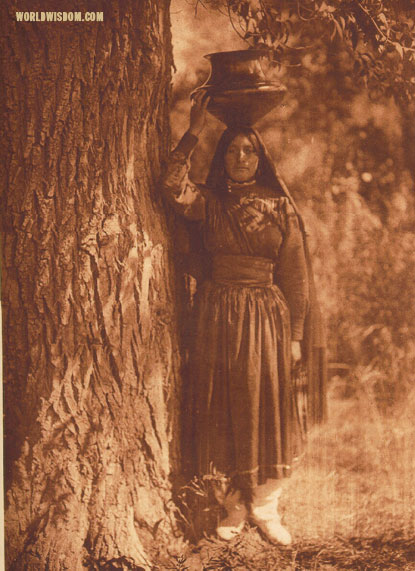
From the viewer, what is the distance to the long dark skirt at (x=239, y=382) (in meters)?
2.08

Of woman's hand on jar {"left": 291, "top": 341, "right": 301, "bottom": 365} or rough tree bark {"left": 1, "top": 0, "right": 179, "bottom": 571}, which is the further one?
woman's hand on jar {"left": 291, "top": 341, "right": 301, "bottom": 365}

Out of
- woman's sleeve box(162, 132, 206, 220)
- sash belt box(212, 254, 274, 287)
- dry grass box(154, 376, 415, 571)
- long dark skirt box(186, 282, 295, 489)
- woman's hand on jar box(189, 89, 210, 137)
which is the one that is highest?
woman's hand on jar box(189, 89, 210, 137)

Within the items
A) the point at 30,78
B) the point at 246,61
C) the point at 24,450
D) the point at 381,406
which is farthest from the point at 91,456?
the point at 246,61

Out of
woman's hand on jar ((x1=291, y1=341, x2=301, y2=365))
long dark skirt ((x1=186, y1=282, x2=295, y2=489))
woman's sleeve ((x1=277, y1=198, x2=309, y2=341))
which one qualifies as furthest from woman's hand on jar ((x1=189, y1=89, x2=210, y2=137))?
woman's hand on jar ((x1=291, y1=341, x2=301, y2=365))

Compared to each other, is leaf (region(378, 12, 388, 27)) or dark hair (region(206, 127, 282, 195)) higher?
leaf (region(378, 12, 388, 27))

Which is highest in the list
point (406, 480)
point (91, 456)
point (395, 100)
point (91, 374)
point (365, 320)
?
point (395, 100)

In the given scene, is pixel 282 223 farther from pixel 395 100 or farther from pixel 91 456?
pixel 91 456

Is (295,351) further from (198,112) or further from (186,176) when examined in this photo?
(198,112)

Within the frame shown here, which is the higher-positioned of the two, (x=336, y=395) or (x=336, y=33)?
(x=336, y=33)

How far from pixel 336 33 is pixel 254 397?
1270mm

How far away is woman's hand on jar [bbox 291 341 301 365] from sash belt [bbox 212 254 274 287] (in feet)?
0.77

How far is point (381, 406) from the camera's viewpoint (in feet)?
7.07

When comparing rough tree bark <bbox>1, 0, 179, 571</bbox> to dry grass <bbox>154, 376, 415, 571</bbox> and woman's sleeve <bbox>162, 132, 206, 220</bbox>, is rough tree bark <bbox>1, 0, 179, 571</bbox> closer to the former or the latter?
woman's sleeve <bbox>162, 132, 206, 220</bbox>

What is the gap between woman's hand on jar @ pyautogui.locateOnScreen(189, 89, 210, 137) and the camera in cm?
206
